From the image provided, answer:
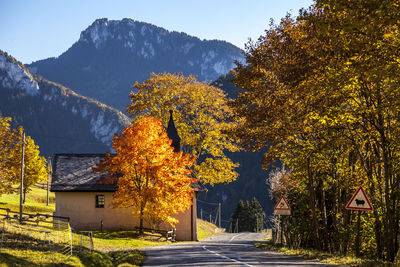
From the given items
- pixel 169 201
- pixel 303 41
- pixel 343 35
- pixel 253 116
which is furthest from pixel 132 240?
pixel 343 35

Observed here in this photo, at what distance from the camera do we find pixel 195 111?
4366 cm

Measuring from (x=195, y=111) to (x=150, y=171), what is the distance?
42.5 feet

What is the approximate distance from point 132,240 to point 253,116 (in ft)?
55.5

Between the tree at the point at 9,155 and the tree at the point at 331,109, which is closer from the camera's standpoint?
the tree at the point at 331,109

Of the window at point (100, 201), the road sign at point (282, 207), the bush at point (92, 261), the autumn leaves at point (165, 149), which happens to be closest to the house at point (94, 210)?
the window at point (100, 201)

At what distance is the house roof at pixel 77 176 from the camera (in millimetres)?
38438

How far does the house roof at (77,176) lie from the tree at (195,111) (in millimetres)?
2828

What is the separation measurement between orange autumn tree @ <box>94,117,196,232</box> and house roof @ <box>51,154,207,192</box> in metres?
6.10

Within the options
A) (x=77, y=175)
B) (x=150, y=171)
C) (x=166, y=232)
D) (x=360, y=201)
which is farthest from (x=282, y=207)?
(x=77, y=175)

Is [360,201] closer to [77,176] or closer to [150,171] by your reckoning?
[150,171]

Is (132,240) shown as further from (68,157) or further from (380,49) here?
(380,49)

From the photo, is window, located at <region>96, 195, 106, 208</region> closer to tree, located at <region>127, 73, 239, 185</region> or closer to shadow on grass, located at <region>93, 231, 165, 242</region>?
shadow on grass, located at <region>93, 231, 165, 242</region>

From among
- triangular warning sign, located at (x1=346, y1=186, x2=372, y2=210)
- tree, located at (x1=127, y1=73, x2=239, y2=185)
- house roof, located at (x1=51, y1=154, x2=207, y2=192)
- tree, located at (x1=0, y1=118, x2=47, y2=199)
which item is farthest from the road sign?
tree, located at (x1=0, y1=118, x2=47, y2=199)

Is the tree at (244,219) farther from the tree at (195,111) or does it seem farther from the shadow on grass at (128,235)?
the shadow on grass at (128,235)
